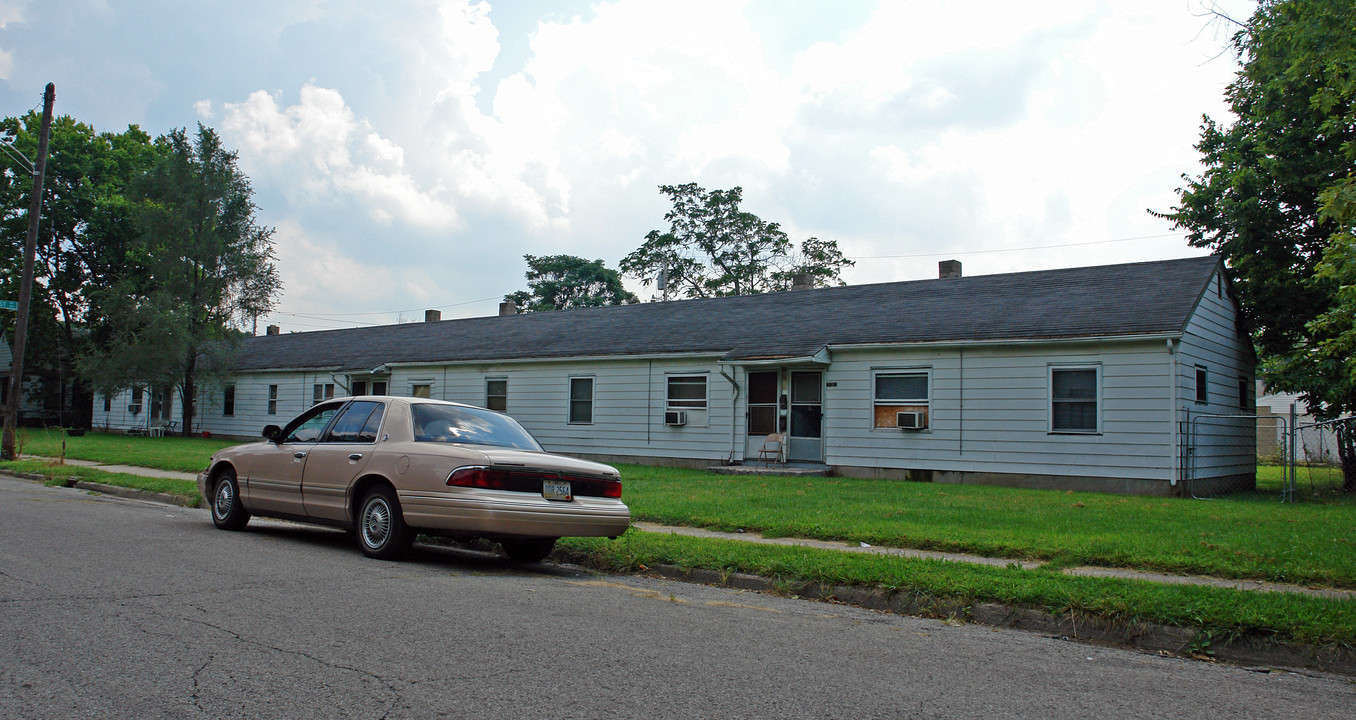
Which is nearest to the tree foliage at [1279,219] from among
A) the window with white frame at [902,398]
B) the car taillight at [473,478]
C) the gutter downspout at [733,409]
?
the window with white frame at [902,398]

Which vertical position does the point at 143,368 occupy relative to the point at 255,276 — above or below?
below

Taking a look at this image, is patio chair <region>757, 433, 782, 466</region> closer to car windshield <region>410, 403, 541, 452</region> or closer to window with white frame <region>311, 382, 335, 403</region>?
car windshield <region>410, 403, 541, 452</region>

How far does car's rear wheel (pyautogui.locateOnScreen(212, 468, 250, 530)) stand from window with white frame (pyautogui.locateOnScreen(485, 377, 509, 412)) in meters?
15.8

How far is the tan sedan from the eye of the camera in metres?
7.55

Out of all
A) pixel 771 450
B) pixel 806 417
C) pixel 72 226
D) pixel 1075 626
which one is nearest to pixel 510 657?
pixel 1075 626

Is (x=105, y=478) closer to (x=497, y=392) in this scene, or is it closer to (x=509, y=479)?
(x=509, y=479)

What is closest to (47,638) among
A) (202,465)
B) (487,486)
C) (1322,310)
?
(487,486)

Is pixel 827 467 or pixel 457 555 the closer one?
pixel 457 555

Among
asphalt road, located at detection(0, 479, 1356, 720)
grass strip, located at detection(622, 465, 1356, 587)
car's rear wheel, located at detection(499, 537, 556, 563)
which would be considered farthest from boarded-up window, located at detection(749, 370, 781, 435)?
asphalt road, located at detection(0, 479, 1356, 720)

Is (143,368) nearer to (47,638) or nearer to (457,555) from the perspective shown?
(457,555)

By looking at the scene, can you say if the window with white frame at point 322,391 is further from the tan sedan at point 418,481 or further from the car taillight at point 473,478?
the car taillight at point 473,478

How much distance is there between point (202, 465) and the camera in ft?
57.9

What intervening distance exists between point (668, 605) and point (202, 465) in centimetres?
1448

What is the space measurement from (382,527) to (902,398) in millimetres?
13254
